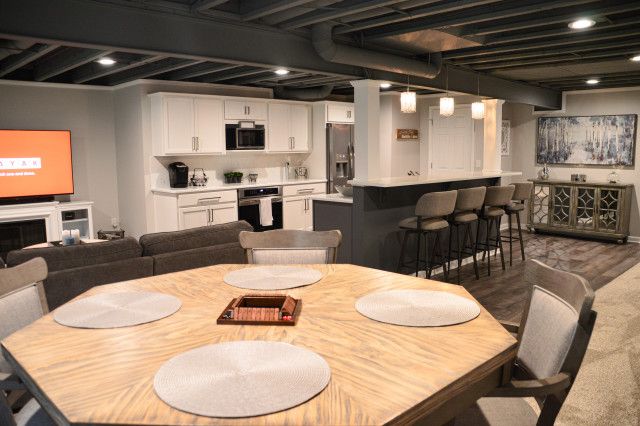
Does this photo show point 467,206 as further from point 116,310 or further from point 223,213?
point 116,310

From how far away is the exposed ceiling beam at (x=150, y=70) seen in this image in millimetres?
5539

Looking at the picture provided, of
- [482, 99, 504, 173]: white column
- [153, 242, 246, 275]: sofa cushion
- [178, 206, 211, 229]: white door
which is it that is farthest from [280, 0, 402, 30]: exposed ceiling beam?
[482, 99, 504, 173]: white column

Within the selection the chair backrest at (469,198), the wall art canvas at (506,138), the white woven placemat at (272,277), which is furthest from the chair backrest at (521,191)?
the white woven placemat at (272,277)

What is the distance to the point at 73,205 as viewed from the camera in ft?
21.7

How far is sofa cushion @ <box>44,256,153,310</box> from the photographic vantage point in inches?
127

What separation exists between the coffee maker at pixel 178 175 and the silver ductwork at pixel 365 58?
3033 mm

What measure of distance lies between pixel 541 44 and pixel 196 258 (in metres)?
3.75

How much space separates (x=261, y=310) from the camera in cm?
181

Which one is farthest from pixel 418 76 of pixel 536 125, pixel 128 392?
pixel 128 392

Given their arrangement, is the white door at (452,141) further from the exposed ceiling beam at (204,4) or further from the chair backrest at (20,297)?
the chair backrest at (20,297)

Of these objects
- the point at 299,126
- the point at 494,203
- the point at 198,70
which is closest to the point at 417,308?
the point at 494,203

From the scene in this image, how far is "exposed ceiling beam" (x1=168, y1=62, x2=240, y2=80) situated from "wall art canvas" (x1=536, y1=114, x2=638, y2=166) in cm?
559

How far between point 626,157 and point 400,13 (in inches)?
232

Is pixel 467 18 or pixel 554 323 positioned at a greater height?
pixel 467 18
